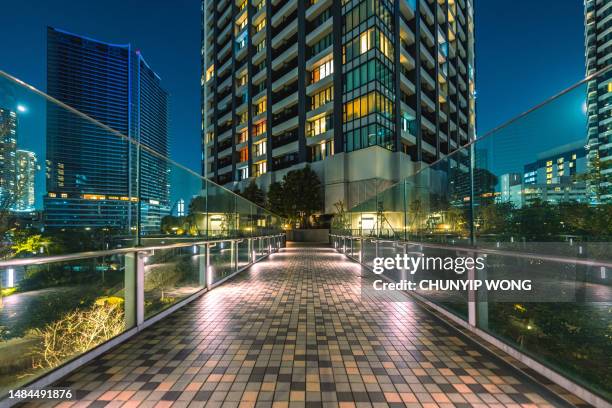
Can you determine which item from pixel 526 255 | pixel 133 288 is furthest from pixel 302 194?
pixel 526 255

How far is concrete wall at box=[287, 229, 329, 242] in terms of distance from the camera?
2777cm

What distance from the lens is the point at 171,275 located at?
479 centimetres

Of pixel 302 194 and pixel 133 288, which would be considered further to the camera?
pixel 302 194

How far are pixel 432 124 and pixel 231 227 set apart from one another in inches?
1351

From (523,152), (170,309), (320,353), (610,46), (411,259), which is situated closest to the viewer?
(523,152)

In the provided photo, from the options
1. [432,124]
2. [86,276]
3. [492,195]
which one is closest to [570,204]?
[492,195]

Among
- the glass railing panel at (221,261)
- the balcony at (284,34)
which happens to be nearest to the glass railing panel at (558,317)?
the glass railing panel at (221,261)

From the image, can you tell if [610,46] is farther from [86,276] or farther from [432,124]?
[86,276]

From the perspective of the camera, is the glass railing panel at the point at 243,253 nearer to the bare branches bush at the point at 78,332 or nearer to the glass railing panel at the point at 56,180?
the bare branches bush at the point at 78,332

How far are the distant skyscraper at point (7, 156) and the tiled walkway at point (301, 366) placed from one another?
5.19 feet

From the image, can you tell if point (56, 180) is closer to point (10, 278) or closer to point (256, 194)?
point (10, 278)

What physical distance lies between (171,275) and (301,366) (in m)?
3.11

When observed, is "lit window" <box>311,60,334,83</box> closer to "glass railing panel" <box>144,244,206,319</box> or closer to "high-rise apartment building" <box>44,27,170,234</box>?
"glass railing panel" <box>144,244,206,319</box>

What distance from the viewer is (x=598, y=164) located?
79.2 inches
